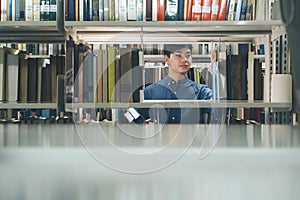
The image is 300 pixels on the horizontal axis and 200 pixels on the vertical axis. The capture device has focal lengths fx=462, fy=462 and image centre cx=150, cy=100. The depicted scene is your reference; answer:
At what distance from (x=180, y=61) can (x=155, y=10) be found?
1.38ft

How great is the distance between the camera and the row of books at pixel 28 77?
2.19 meters

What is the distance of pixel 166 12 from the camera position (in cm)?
212

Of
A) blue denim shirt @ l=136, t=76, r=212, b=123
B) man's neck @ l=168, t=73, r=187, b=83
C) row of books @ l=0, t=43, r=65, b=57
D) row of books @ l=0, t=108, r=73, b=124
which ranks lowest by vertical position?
row of books @ l=0, t=108, r=73, b=124

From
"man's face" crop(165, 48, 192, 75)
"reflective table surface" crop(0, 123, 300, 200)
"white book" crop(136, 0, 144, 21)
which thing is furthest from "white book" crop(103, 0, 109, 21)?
"reflective table surface" crop(0, 123, 300, 200)

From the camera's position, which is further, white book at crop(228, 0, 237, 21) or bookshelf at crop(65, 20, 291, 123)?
white book at crop(228, 0, 237, 21)

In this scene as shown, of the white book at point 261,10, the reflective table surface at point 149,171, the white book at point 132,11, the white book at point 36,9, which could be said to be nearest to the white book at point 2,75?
the white book at point 36,9

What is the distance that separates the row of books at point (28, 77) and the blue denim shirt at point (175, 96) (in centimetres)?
45

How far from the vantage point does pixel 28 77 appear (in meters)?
2.25

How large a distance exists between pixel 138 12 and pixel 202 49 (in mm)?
779

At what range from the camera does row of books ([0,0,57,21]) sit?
209cm

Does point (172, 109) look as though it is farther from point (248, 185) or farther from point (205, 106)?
point (248, 185)

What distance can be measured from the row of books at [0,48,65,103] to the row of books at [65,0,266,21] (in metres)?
0.29

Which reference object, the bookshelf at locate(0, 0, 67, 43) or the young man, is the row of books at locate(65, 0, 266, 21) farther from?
the young man

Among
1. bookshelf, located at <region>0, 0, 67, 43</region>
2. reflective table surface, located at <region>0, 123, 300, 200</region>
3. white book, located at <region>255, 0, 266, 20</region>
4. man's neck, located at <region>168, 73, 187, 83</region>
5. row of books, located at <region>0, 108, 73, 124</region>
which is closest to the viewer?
reflective table surface, located at <region>0, 123, 300, 200</region>
